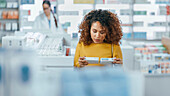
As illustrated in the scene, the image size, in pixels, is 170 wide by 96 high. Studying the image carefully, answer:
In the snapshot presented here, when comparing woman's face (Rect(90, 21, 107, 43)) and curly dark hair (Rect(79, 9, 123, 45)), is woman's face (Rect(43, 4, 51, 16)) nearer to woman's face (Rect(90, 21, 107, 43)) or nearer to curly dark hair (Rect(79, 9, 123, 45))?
curly dark hair (Rect(79, 9, 123, 45))

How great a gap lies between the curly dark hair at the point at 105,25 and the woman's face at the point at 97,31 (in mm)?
26

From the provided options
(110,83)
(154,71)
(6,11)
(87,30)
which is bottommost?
(154,71)

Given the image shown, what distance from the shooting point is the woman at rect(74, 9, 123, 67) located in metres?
2.21

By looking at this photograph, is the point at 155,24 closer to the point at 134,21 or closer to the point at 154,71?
the point at 134,21

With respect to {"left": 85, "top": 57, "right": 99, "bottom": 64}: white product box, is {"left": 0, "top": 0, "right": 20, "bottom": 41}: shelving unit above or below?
above

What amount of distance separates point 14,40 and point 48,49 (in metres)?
0.40

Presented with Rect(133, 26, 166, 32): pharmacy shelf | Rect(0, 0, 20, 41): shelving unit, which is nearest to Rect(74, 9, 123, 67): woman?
Rect(133, 26, 166, 32): pharmacy shelf

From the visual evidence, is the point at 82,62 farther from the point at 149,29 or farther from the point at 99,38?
the point at 149,29

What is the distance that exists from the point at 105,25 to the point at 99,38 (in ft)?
0.39

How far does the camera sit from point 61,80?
2.60 feet

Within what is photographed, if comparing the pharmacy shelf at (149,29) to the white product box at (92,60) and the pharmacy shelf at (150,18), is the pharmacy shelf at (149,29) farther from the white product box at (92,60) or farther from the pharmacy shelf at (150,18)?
the white product box at (92,60)

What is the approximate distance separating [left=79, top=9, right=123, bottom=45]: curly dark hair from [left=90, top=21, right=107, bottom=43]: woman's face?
0.03 meters

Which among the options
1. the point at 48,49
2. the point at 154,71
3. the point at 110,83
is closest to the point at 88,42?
the point at 48,49

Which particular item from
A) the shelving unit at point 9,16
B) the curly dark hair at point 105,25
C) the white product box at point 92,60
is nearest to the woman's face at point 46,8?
the curly dark hair at point 105,25
